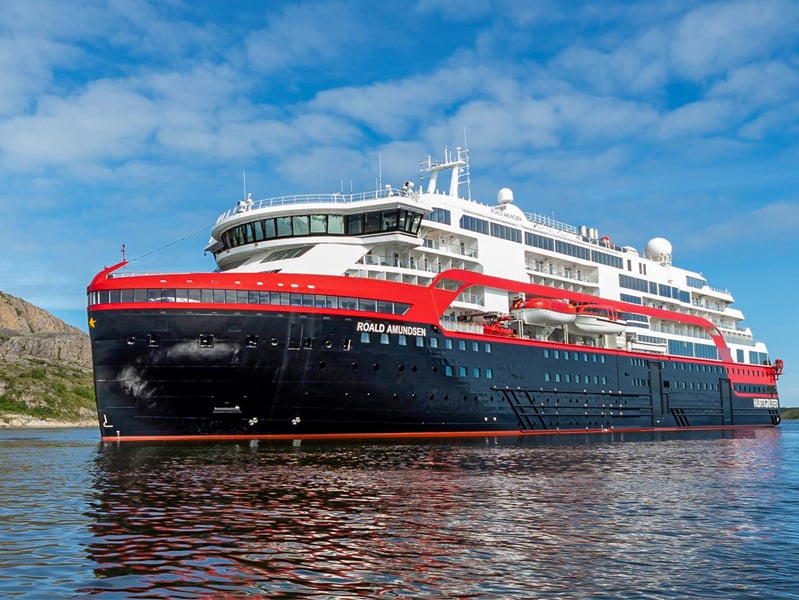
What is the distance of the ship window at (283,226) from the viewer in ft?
129

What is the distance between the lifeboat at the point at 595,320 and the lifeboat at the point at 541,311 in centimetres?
397

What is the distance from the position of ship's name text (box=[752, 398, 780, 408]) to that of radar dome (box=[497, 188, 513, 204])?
1263 inches

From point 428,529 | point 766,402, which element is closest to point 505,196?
point 766,402

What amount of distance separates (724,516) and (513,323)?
102ft

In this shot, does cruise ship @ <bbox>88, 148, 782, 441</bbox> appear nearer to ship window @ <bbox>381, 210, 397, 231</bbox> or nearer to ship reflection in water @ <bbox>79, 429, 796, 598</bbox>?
ship window @ <bbox>381, 210, 397, 231</bbox>

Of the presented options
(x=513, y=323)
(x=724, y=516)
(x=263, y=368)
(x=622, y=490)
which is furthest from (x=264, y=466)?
(x=513, y=323)

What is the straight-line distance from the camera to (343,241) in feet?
128

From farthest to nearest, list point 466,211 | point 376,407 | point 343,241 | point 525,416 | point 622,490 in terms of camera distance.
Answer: point 466,211 < point 525,416 < point 343,241 < point 376,407 < point 622,490

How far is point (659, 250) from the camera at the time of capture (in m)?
69.1

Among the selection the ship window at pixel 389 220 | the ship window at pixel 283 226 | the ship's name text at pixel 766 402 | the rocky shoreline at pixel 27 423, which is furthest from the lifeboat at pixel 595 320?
the rocky shoreline at pixel 27 423

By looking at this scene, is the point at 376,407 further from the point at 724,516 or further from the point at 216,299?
the point at 724,516

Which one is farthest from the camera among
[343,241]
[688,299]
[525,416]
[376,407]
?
[688,299]

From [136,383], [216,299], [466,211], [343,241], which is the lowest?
[136,383]

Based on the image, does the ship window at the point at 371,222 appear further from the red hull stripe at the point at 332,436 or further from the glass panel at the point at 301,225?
the red hull stripe at the point at 332,436
